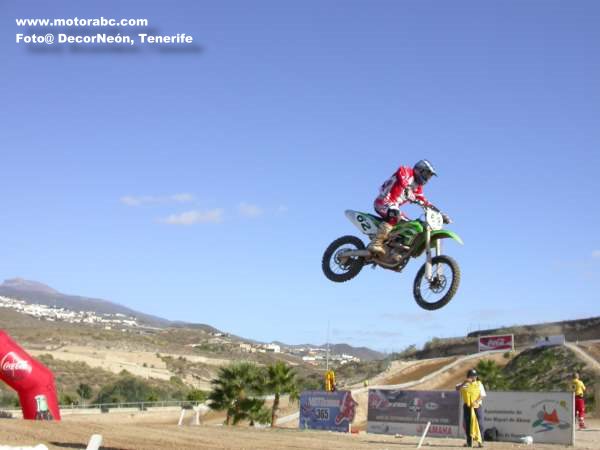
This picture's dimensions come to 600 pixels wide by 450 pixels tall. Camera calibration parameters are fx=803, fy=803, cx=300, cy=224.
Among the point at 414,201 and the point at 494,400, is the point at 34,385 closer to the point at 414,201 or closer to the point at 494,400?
the point at 494,400

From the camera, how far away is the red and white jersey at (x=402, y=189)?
1377 cm

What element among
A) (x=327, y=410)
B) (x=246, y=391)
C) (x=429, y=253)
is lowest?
(x=327, y=410)

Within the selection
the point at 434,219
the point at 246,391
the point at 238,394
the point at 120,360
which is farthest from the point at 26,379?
the point at 120,360

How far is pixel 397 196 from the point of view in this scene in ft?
45.8

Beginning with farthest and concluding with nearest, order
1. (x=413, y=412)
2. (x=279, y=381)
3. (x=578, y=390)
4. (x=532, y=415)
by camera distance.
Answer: (x=279, y=381) → (x=413, y=412) → (x=578, y=390) → (x=532, y=415)

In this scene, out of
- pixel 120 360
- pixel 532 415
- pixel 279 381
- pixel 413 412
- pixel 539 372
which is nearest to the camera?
pixel 532 415

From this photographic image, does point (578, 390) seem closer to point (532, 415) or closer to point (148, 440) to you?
point (532, 415)

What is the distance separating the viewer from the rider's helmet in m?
13.5

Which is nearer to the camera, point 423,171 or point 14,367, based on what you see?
point 423,171

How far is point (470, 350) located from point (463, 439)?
3029 inches

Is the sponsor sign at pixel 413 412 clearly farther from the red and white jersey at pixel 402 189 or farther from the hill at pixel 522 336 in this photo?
the hill at pixel 522 336

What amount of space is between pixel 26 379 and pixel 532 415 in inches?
690

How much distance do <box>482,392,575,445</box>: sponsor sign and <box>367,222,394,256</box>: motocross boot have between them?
1411 centimetres

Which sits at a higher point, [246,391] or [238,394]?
[246,391]
